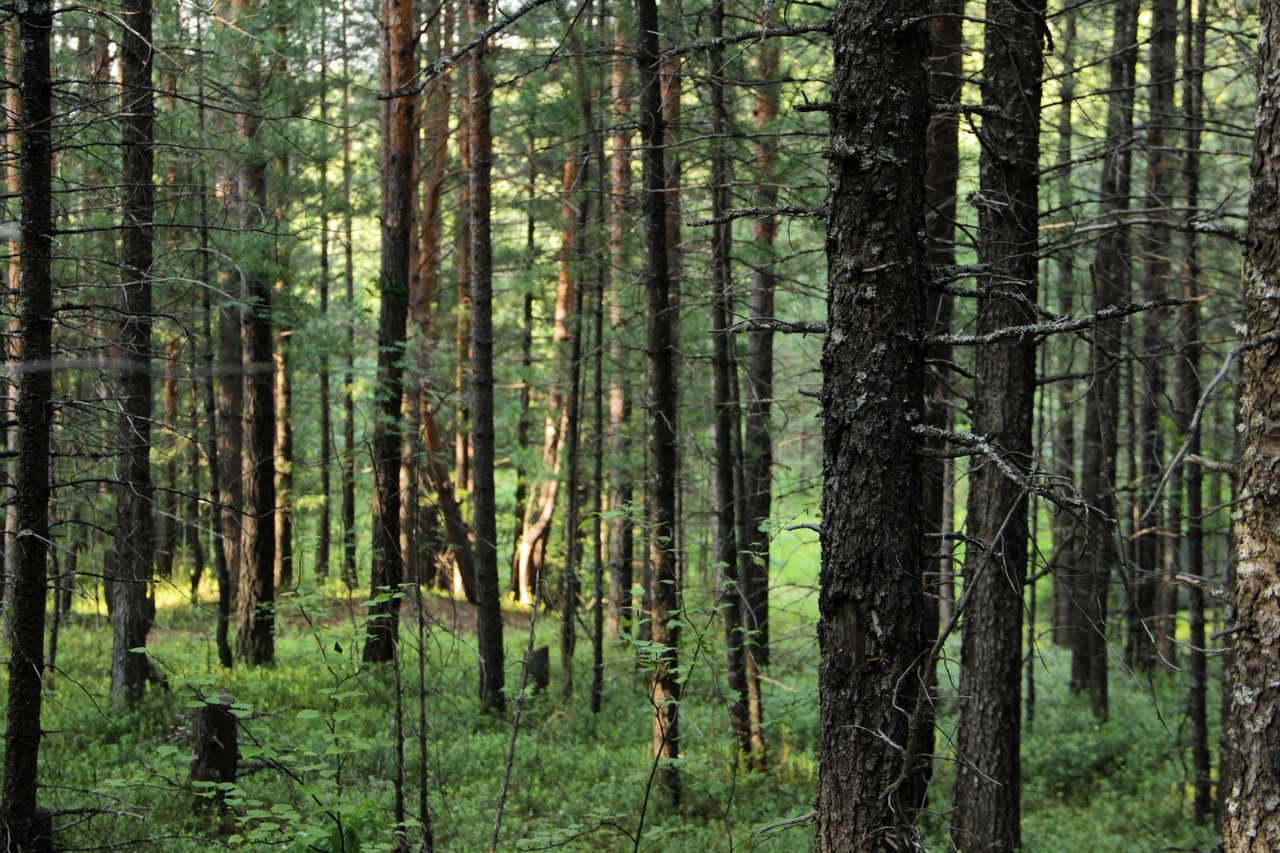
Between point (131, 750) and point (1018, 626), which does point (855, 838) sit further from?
point (131, 750)

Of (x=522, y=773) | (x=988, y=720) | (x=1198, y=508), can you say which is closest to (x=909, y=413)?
(x=988, y=720)

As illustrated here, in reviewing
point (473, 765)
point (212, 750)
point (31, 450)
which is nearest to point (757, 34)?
point (31, 450)

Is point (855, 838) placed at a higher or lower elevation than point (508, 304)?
lower

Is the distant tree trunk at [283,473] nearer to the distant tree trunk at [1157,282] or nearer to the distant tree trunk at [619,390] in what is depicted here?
the distant tree trunk at [619,390]

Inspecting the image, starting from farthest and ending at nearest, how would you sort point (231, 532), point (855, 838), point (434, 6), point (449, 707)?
A: point (231, 532)
point (434, 6)
point (449, 707)
point (855, 838)

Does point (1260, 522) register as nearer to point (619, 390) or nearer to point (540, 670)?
point (540, 670)

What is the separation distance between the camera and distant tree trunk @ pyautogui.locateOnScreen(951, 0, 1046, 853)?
658 cm

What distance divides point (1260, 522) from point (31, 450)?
20.5ft

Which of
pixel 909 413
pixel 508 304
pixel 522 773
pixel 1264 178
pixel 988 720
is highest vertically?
pixel 508 304

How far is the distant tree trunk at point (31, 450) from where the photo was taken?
17.2 ft

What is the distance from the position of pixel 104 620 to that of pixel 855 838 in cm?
1839

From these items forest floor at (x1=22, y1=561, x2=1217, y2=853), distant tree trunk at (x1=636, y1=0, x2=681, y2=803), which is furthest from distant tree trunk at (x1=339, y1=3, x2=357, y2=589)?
distant tree trunk at (x1=636, y1=0, x2=681, y2=803)

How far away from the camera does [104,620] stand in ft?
59.1

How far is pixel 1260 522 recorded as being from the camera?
3.84m
